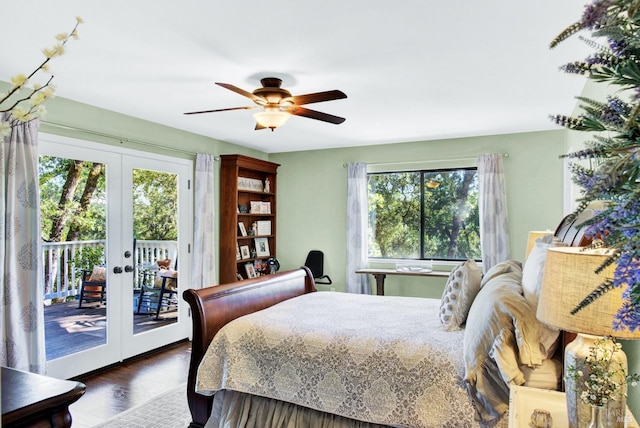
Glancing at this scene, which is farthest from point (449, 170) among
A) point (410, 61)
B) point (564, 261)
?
point (564, 261)

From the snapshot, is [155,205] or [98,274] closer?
[98,274]

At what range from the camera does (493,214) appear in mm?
4945

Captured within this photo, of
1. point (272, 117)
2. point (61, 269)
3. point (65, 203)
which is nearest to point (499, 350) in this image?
point (272, 117)

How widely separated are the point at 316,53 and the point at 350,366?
190 centimetres

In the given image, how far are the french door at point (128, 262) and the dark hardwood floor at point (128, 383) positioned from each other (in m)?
0.15

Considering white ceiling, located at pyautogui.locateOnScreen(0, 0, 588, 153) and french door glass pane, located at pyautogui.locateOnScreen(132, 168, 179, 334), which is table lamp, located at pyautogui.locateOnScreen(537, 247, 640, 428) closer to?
white ceiling, located at pyautogui.locateOnScreen(0, 0, 588, 153)

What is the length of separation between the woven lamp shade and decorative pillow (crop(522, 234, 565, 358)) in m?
0.52

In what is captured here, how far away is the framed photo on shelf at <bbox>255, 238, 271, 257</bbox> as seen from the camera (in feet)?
20.0

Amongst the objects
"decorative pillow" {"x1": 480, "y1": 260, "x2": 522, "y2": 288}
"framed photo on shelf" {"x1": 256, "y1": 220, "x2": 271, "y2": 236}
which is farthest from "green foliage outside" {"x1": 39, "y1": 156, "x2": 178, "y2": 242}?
"decorative pillow" {"x1": 480, "y1": 260, "x2": 522, "y2": 288}

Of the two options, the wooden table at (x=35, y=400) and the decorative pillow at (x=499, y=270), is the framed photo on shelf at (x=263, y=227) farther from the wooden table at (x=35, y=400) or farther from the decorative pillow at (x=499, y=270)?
the wooden table at (x=35, y=400)


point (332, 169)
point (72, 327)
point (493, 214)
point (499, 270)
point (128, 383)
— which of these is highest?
point (332, 169)

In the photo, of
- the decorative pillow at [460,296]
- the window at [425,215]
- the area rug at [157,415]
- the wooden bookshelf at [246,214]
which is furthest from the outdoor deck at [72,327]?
the window at [425,215]

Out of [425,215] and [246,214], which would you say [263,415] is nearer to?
[246,214]

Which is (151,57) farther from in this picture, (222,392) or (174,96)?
(222,392)
